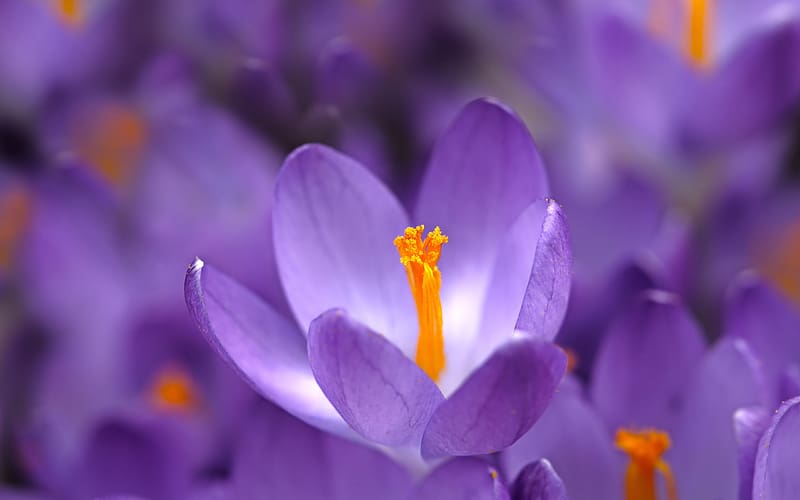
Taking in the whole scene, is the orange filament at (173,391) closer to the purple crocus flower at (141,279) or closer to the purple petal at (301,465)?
the purple crocus flower at (141,279)

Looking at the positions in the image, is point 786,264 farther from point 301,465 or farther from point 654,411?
point 301,465

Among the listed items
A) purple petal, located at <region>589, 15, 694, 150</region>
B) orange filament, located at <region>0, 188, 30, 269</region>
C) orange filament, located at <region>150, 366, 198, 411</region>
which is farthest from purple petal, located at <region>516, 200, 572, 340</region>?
orange filament, located at <region>0, 188, 30, 269</region>

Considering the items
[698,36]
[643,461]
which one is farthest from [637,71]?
[643,461]

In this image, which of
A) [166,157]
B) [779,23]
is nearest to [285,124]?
[166,157]

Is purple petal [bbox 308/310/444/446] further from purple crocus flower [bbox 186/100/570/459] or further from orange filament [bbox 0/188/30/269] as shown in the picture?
orange filament [bbox 0/188/30/269]

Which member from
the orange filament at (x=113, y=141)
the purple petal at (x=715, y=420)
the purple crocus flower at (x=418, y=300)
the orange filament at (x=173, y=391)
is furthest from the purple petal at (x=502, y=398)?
the orange filament at (x=113, y=141)
